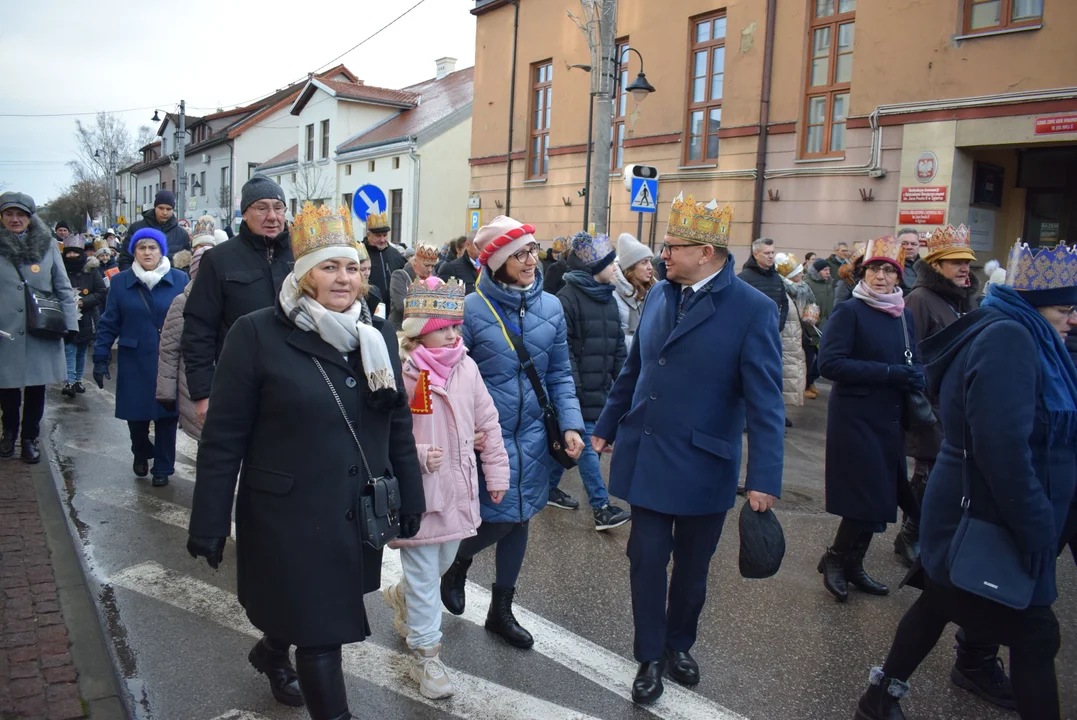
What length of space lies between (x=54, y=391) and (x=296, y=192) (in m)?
32.9

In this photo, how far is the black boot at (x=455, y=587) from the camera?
4.42m

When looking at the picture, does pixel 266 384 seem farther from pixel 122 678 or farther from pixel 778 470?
pixel 778 470

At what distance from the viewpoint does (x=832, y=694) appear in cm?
387

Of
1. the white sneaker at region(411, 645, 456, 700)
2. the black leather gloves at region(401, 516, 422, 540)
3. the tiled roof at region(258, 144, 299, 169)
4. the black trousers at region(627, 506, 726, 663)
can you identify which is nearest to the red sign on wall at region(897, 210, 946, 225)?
the black trousers at region(627, 506, 726, 663)

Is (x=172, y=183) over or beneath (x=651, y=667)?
over

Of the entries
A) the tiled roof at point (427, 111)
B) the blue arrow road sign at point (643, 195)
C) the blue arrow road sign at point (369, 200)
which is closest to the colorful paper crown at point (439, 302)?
the blue arrow road sign at point (369, 200)

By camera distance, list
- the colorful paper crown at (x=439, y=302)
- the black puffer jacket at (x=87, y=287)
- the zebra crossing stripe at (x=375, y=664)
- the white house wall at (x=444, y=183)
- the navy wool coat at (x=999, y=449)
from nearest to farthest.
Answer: the navy wool coat at (x=999, y=449), the zebra crossing stripe at (x=375, y=664), the colorful paper crown at (x=439, y=302), the black puffer jacket at (x=87, y=287), the white house wall at (x=444, y=183)

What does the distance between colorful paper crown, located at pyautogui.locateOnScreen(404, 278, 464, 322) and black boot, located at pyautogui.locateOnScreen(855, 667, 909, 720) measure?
88.2 inches

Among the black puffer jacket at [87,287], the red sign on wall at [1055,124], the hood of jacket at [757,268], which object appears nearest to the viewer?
the hood of jacket at [757,268]

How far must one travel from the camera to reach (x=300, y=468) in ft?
9.73

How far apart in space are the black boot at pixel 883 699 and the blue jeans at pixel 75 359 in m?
9.36

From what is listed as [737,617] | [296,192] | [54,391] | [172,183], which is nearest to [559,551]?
[737,617]

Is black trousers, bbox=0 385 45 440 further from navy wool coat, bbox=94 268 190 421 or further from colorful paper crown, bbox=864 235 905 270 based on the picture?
colorful paper crown, bbox=864 235 905 270

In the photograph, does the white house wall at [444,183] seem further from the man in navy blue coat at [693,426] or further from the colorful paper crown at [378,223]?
the man in navy blue coat at [693,426]
